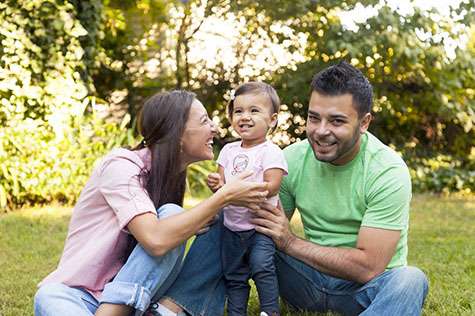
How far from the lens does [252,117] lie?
325 centimetres

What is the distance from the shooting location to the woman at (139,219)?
2758mm

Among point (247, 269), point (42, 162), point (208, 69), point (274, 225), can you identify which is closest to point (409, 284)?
point (274, 225)

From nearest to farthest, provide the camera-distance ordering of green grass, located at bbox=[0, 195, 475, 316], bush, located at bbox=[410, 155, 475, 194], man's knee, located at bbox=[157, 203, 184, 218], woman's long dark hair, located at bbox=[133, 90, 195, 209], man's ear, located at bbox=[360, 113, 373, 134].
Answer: man's knee, located at bbox=[157, 203, 184, 218], woman's long dark hair, located at bbox=[133, 90, 195, 209], man's ear, located at bbox=[360, 113, 373, 134], green grass, located at bbox=[0, 195, 475, 316], bush, located at bbox=[410, 155, 475, 194]

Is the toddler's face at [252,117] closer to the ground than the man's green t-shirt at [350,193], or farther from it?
farther from it

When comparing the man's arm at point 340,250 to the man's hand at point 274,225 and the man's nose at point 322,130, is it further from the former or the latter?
the man's nose at point 322,130

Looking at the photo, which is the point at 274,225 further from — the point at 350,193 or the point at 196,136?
the point at 196,136

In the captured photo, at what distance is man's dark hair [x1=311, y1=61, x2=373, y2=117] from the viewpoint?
300cm

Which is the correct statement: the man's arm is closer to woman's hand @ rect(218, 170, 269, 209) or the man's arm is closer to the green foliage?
woman's hand @ rect(218, 170, 269, 209)

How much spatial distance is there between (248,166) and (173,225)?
593 mm

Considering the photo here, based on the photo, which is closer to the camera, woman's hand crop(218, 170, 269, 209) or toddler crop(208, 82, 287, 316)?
woman's hand crop(218, 170, 269, 209)

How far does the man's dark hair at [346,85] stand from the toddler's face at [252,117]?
0.96ft

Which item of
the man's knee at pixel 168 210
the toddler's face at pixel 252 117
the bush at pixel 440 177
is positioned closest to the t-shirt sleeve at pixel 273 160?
the toddler's face at pixel 252 117

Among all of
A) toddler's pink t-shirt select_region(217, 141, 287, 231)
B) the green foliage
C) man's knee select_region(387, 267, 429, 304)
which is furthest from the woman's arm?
the green foliage

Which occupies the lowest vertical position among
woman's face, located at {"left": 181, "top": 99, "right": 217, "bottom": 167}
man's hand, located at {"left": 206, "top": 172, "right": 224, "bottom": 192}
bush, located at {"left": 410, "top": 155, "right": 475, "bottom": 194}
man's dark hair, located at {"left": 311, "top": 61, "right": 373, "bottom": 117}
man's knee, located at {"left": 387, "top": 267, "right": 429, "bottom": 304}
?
bush, located at {"left": 410, "top": 155, "right": 475, "bottom": 194}
